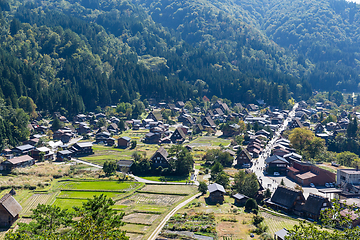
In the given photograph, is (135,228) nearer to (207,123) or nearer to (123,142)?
(123,142)

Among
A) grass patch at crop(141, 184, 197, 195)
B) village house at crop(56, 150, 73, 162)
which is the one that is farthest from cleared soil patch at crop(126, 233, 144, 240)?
village house at crop(56, 150, 73, 162)

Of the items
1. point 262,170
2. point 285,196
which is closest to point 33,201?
point 285,196

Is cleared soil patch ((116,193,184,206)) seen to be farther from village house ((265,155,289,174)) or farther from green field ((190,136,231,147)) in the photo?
green field ((190,136,231,147))

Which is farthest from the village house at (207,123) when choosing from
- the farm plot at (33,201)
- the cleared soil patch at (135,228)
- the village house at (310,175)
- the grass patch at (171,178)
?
the cleared soil patch at (135,228)

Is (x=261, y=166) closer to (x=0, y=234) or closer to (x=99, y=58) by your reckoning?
(x=0, y=234)

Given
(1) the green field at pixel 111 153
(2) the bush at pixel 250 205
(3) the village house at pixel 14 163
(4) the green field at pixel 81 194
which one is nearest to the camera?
(2) the bush at pixel 250 205

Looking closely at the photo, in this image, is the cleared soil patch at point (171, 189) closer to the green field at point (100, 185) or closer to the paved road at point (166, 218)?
the paved road at point (166, 218)

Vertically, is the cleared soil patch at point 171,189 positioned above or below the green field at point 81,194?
below

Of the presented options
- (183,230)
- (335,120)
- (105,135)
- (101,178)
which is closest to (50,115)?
(105,135)
